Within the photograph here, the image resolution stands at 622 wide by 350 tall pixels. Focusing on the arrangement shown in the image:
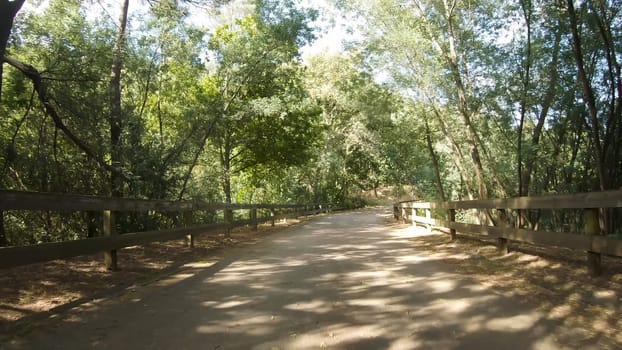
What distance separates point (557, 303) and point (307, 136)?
61.3ft

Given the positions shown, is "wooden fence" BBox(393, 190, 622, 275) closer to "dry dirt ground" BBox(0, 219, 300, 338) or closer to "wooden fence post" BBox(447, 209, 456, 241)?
"wooden fence post" BBox(447, 209, 456, 241)

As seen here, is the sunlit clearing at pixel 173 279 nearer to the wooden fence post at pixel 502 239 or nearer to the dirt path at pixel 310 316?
the dirt path at pixel 310 316

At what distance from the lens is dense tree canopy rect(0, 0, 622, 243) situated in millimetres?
8844

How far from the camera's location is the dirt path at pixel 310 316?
3684 millimetres

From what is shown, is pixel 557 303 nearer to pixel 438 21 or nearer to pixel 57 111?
pixel 57 111

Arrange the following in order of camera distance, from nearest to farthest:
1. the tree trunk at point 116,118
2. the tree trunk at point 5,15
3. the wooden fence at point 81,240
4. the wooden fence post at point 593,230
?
the wooden fence at point 81,240, the wooden fence post at point 593,230, the tree trunk at point 5,15, the tree trunk at point 116,118

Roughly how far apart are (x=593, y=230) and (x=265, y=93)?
54.6 ft

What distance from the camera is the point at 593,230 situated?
16.8 ft

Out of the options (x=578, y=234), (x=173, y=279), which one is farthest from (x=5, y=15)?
(x=578, y=234)

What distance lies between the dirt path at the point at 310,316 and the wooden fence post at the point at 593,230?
3.96ft

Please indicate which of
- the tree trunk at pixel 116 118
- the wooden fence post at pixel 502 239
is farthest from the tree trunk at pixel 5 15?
the wooden fence post at pixel 502 239

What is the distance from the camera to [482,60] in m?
14.2

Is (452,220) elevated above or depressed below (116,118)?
below

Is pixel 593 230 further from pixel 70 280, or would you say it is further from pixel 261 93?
pixel 261 93
